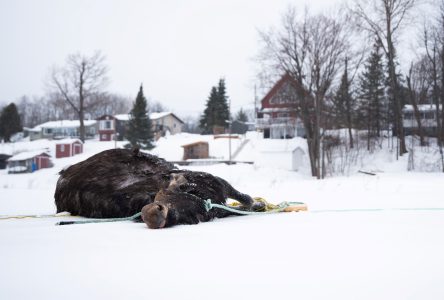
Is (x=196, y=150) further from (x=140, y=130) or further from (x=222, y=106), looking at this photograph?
(x=222, y=106)

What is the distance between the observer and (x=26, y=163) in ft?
115

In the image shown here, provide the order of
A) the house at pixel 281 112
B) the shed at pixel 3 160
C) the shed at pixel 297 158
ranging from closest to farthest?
the house at pixel 281 112 < the shed at pixel 297 158 < the shed at pixel 3 160

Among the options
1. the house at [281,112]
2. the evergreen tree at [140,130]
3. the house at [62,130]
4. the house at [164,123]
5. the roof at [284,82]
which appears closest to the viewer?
the roof at [284,82]

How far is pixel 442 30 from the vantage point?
882 inches

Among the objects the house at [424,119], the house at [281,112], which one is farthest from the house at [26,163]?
the house at [424,119]

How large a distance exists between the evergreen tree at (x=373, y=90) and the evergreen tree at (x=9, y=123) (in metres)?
53.8

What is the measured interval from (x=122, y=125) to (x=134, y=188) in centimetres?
5242

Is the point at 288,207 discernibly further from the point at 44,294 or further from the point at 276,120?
the point at 276,120

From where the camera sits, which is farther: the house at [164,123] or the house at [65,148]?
the house at [164,123]

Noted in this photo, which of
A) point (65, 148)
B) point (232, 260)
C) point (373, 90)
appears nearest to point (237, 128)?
point (65, 148)

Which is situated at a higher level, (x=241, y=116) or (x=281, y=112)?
(x=241, y=116)

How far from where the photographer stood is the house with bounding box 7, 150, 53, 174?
34688 millimetres

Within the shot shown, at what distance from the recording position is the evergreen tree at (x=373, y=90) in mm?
31625

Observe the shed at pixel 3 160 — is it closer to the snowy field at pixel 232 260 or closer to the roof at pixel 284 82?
the roof at pixel 284 82
